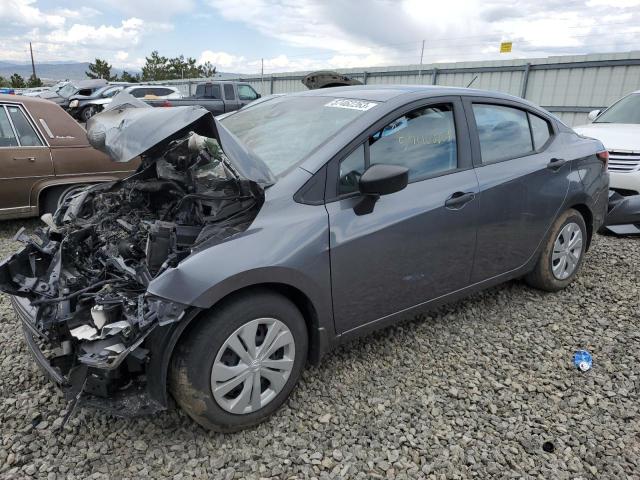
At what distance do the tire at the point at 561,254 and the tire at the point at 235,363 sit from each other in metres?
2.37

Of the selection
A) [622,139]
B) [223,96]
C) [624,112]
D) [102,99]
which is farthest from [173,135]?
[102,99]

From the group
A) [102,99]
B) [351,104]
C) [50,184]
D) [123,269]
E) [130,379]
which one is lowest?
[130,379]

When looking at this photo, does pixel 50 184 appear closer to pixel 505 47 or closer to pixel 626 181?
pixel 626 181

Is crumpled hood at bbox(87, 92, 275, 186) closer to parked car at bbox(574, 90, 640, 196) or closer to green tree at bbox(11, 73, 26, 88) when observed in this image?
parked car at bbox(574, 90, 640, 196)

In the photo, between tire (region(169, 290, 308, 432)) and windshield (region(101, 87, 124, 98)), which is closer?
tire (region(169, 290, 308, 432))

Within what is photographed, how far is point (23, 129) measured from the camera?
17.1ft

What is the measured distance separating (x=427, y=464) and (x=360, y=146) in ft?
5.52

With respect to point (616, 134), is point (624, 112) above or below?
above

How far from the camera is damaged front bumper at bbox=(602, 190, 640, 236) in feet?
17.4

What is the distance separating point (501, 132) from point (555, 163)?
59 centimetres

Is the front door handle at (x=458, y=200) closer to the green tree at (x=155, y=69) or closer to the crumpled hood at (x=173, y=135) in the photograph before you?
the crumpled hood at (x=173, y=135)

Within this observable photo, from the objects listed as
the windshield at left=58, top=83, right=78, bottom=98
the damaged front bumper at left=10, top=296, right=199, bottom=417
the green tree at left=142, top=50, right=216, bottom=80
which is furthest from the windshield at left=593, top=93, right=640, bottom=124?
the green tree at left=142, top=50, right=216, bottom=80

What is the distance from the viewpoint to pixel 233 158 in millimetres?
2359

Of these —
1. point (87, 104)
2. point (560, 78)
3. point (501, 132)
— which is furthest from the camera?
point (87, 104)
